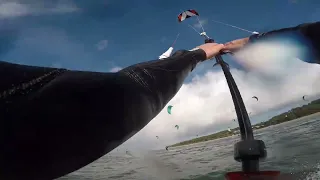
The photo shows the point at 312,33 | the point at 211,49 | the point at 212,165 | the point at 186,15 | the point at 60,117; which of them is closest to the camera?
the point at 60,117

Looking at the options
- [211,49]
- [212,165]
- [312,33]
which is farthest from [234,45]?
[212,165]

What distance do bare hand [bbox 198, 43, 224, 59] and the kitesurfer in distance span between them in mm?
1401

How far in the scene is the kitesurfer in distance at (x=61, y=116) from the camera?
1.31 meters

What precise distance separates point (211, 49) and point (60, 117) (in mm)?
2116

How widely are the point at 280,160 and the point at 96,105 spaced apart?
96.2ft

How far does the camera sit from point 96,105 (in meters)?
1.55

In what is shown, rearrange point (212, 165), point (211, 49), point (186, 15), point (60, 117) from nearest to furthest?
point (60, 117), point (211, 49), point (186, 15), point (212, 165)

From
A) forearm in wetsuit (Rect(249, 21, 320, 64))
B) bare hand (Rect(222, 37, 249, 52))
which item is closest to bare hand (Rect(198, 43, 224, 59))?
bare hand (Rect(222, 37, 249, 52))

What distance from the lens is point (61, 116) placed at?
4.65 ft

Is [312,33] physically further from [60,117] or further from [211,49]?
[60,117]

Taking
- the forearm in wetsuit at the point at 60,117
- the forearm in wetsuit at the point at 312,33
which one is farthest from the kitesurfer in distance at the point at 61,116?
the forearm in wetsuit at the point at 312,33

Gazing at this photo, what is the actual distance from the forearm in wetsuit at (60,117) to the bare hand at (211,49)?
1.44 meters

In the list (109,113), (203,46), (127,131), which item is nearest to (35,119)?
(109,113)

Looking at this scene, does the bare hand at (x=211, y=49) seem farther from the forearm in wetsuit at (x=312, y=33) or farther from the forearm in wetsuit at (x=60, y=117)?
the forearm in wetsuit at (x=60, y=117)
